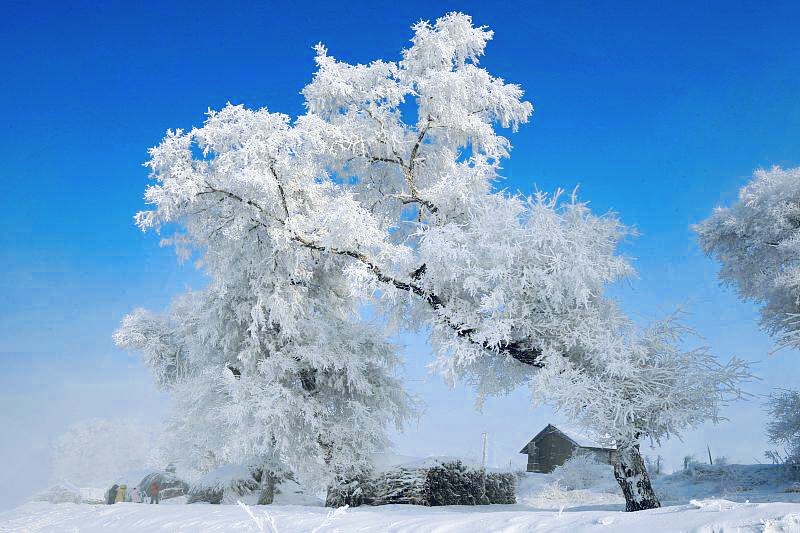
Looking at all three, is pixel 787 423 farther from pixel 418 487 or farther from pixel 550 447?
pixel 550 447

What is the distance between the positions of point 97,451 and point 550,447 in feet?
148

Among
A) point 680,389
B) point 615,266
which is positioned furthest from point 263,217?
point 680,389

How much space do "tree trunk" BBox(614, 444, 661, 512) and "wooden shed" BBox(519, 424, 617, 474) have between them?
2529 centimetres

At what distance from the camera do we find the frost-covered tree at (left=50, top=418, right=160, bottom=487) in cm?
5816

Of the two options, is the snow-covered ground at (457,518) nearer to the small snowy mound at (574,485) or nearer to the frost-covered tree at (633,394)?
the frost-covered tree at (633,394)

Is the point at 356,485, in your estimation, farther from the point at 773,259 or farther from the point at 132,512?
the point at 773,259

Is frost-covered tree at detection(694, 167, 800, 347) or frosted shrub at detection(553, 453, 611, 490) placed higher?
frost-covered tree at detection(694, 167, 800, 347)

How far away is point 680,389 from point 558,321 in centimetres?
307

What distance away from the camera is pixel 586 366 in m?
14.7

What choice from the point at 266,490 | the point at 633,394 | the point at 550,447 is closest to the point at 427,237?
the point at 633,394

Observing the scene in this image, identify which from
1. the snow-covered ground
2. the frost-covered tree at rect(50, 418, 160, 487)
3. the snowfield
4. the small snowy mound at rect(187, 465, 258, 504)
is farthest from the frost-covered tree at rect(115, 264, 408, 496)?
the frost-covered tree at rect(50, 418, 160, 487)

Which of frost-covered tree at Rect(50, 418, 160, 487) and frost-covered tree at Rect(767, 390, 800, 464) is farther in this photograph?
frost-covered tree at Rect(50, 418, 160, 487)

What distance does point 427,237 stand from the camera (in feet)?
46.8

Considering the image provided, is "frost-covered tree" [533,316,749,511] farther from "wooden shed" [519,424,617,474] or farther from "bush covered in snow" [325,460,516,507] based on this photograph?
"wooden shed" [519,424,617,474]
